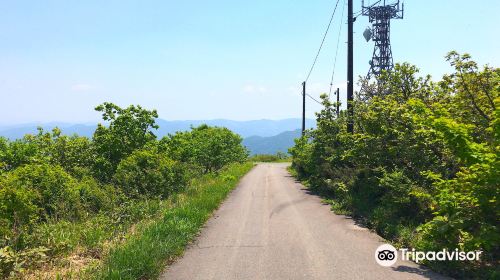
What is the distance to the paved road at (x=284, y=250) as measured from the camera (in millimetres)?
6570

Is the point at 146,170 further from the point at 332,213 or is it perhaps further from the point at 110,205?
the point at 332,213

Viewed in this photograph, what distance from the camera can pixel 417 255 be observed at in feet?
24.1

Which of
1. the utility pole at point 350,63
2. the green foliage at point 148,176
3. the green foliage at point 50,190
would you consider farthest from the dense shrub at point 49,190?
the utility pole at point 350,63

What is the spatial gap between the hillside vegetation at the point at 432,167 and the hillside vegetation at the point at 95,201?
4.71 meters

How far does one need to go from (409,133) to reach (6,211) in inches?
374

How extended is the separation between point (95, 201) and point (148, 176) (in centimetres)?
296

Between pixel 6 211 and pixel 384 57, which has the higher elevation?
pixel 384 57

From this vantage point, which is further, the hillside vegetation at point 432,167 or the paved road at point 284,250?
the paved road at point 284,250

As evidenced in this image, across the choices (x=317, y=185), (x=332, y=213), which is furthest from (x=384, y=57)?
(x=332, y=213)

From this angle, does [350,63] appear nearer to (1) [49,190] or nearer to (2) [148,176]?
(2) [148,176]

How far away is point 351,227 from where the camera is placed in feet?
34.0

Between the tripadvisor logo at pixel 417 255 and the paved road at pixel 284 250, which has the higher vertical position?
the tripadvisor logo at pixel 417 255

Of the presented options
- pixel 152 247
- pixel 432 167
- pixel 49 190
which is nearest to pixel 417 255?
pixel 432 167

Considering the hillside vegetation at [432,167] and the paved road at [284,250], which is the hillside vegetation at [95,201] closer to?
the paved road at [284,250]
